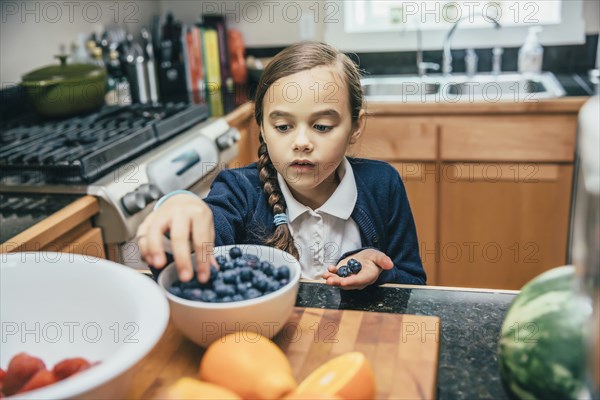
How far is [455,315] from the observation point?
2.62ft

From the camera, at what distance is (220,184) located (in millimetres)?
1213

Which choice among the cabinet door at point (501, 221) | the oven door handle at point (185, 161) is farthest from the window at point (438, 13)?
the oven door handle at point (185, 161)

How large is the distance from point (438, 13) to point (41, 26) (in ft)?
5.53

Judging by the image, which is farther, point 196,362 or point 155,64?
point 155,64

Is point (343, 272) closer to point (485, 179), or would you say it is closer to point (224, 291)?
point (224, 291)

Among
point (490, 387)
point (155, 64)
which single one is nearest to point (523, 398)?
point (490, 387)

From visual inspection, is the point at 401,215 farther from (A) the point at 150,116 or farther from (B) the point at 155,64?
(B) the point at 155,64

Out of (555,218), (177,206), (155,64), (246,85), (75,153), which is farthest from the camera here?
(246,85)

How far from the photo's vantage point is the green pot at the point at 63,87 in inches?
79.8

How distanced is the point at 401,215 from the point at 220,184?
365mm

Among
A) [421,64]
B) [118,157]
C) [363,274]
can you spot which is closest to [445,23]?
[421,64]

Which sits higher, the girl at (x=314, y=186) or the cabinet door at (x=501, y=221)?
the girl at (x=314, y=186)

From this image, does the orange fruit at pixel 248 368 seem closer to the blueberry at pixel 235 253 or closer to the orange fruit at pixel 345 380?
the orange fruit at pixel 345 380

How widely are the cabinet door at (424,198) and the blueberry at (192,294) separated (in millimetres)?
1761
